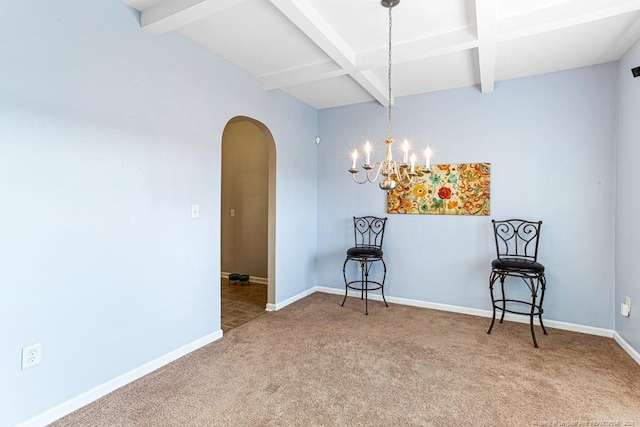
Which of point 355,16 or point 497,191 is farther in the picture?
point 497,191

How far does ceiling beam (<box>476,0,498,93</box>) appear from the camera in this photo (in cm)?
207

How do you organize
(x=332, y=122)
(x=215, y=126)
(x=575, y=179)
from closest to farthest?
(x=215, y=126) → (x=575, y=179) → (x=332, y=122)

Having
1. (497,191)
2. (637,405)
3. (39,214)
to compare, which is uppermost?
(497,191)

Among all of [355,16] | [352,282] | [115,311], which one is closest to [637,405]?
[352,282]

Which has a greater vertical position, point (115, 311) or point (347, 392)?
point (115, 311)

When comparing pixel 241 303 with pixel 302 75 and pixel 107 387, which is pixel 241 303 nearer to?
pixel 107 387

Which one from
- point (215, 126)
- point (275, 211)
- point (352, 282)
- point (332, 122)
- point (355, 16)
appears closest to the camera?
point (355, 16)

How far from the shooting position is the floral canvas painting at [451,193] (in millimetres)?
3578

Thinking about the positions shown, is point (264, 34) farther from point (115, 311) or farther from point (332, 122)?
point (115, 311)

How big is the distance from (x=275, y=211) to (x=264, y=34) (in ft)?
6.11

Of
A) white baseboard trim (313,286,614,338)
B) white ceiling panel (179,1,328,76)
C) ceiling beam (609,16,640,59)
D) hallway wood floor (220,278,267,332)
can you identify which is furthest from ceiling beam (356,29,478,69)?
hallway wood floor (220,278,267,332)

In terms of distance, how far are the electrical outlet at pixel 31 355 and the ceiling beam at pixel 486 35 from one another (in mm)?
3270

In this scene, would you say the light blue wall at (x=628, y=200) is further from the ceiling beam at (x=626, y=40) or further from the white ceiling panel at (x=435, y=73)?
the white ceiling panel at (x=435, y=73)

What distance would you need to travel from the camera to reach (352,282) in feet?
13.5
